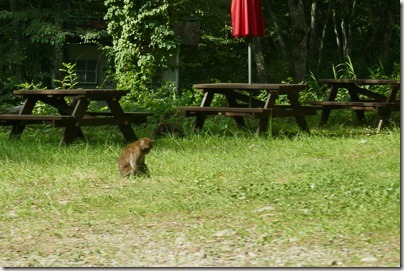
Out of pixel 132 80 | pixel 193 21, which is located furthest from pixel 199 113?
pixel 193 21

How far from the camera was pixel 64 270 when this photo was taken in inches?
220

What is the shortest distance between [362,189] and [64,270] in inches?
122

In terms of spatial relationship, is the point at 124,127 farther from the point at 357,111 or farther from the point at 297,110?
the point at 357,111

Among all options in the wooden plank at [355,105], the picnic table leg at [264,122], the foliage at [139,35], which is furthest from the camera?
the foliage at [139,35]

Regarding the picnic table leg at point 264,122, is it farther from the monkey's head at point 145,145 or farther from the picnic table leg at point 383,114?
the monkey's head at point 145,145

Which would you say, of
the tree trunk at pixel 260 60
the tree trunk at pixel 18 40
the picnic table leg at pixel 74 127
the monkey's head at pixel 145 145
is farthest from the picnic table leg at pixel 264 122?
the tree trunk at pixel 18 40

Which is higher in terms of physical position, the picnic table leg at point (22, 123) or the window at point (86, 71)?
the picnic table leg at point (22, 123)

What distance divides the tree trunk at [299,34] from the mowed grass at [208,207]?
41.5 ft

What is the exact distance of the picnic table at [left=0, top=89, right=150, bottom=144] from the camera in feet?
40.5

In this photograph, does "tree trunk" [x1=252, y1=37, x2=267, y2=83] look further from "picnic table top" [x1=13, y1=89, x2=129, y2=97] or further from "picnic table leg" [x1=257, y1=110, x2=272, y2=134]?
"picnic table top" [x1=13, y1=89, x2=129, y2=97]

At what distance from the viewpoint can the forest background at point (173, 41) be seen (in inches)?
876

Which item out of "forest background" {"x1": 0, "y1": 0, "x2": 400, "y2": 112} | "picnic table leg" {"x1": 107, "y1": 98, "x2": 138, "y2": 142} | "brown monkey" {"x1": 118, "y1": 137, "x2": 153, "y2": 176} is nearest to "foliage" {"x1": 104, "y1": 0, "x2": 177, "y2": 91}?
"forest background" {"x1": 0, "y1": 0, "x2": 400, "y2": 112}

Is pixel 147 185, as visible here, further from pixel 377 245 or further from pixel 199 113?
pixel 199 113

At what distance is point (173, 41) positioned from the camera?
22.7 metres
